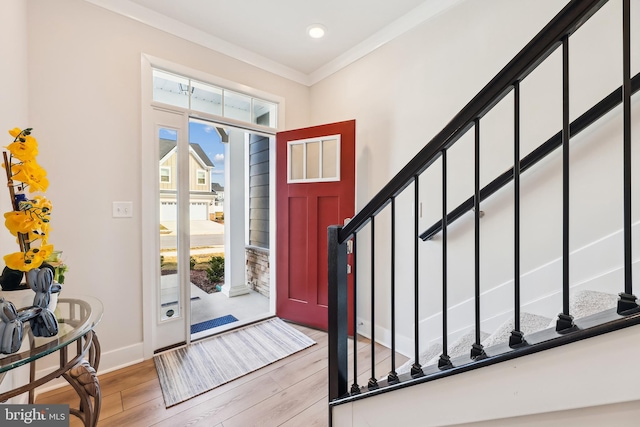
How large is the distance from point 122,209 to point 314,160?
167 cm

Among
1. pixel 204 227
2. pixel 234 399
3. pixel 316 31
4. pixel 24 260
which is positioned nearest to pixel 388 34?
pixel 316 31

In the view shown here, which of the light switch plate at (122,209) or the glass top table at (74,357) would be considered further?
the light switch plate at (122,209)

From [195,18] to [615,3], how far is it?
2.65 metres

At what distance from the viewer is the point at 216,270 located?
15.0 ft

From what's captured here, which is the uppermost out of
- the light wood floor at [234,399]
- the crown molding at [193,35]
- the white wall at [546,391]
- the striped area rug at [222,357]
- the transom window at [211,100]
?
the crown molding at [193,35]

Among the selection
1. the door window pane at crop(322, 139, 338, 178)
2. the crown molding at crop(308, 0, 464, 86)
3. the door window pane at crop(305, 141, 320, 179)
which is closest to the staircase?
the door window pane at crop(322, 139, 338, 178)

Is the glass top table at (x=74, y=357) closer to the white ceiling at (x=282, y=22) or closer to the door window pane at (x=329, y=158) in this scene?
the door window pane at (x=329, y=158)

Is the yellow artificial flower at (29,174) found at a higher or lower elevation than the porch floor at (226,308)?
higher

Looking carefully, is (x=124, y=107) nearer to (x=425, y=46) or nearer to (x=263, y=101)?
(x=263, y=101)

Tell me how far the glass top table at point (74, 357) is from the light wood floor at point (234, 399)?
0.55 m

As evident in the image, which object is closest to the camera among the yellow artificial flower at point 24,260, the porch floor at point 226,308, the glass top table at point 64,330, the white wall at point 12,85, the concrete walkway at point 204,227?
the glass top table at point 64,330

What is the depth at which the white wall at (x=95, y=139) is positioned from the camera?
1.79 meters

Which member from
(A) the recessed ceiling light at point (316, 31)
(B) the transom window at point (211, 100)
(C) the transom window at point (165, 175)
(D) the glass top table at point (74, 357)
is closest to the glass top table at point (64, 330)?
(D) the glass top table at point (74, 357)

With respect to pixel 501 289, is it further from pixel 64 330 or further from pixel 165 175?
pixel 165 175
